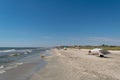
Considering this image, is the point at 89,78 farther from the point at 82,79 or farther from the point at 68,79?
the point at 68,79

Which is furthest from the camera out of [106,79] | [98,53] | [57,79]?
[98,53]

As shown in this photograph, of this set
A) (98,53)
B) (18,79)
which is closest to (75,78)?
(18,79)

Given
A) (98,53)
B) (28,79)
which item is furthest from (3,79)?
(98,53)

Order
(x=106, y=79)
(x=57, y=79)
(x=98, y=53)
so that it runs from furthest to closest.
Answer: (x=98, y=53), (x=57, y=79), (x=106, y=79)

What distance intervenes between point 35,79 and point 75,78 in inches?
117

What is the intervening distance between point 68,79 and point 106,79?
2614 millimetres

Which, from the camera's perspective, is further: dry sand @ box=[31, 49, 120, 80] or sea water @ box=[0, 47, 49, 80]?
sea water @ box=[0, 47, 49, 80]

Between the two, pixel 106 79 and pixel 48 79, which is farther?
pixel 48 79

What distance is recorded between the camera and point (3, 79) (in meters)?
12.1

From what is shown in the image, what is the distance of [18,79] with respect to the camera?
39.4ft

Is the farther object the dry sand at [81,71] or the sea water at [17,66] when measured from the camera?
the sea water at [17,66]

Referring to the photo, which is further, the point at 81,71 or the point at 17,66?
the point at 17,66

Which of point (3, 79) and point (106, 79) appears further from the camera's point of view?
point (3, 79)

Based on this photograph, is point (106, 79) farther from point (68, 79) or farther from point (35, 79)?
point (35, 79)
